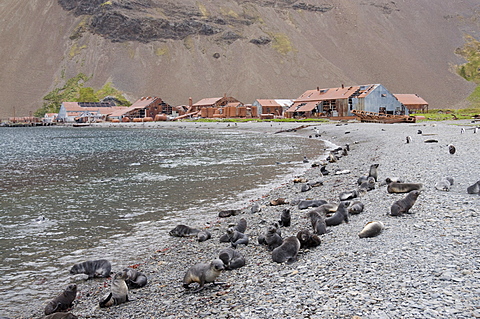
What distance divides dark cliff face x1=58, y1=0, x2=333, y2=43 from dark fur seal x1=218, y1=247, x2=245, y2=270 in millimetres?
170183

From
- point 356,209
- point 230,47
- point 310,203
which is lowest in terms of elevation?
point 310,203

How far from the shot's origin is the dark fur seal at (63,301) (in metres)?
6.83

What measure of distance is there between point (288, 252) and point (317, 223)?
1.73 m

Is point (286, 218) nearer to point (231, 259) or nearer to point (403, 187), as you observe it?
point (231, 259)

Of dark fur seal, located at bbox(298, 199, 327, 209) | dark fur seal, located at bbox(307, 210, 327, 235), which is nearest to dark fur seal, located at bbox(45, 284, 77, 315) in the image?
dark fur seal, located at bbox(307, 210, 327, 235)

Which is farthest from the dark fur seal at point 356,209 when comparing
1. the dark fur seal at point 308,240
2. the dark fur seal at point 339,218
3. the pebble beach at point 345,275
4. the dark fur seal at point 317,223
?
the dark fur seal at point 308,240

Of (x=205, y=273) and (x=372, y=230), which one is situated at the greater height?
(x=372, y=230)

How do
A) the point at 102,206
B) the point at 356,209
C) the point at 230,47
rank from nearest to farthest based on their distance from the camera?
1. the point at 356,209
2. the point at 102,206
3. the point at 230,47

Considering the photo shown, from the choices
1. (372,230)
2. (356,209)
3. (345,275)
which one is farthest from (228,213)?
(345,275)

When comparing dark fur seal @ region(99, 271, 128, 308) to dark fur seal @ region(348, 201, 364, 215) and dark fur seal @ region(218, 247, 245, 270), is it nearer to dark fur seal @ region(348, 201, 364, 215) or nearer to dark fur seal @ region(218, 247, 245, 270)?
dark fur seal @ region(218, 247, 245, 270)

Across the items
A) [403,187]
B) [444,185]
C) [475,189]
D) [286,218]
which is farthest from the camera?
[403,187]

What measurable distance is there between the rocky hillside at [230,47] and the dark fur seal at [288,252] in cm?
13661

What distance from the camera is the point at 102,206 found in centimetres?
1508

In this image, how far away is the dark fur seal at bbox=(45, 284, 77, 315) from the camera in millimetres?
6832
